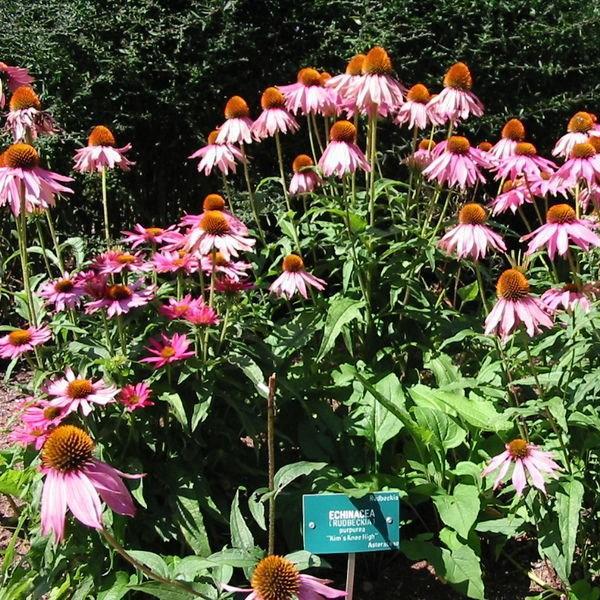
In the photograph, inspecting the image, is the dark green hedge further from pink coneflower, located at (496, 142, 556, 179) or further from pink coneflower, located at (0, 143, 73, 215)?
pink coneflower, located at (0, 143, 73, 215)

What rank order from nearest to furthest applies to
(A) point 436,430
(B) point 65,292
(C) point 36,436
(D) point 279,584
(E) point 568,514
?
(D) point 279,584, (C) point 36,436, (E) point 568,514, (B) point 65,292, (A) point 436,430

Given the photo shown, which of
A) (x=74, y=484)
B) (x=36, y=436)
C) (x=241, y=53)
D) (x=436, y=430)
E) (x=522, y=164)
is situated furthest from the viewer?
(x=241, y=53)

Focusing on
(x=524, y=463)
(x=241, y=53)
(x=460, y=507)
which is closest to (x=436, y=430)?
(x=460, y=507)

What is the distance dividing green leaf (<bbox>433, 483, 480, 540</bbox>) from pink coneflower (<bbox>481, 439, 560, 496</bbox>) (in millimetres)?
205

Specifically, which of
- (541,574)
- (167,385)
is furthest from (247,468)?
(541,574)

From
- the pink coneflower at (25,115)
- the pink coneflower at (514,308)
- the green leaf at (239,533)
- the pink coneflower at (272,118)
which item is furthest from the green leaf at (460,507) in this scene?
the pink coneflower at (25,115)

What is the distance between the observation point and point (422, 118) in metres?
2.77

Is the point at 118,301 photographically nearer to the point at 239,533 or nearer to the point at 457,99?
the point at 239,533

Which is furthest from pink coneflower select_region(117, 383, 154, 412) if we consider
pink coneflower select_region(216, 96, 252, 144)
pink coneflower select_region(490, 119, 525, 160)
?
pink coneflower select_region(490, 119, 525, 160)

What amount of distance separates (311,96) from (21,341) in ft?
3.92

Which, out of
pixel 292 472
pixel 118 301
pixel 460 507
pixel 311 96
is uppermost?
pixel 311 96

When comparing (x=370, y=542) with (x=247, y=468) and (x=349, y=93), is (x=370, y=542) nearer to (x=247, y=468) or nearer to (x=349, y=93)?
(x=247, y=468)

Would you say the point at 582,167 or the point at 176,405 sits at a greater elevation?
the point at 582,167

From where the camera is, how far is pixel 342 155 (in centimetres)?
248
